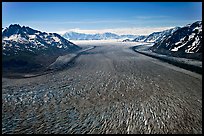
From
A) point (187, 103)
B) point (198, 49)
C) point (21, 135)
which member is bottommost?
point (21, 135)

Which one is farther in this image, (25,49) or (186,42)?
(25,49)

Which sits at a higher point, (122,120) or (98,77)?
(98,77)

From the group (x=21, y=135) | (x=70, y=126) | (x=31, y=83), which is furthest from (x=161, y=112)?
(x=31, y=83)

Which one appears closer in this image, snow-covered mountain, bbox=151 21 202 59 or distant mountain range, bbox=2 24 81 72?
distant mountain range, bbox=2 24 81 72

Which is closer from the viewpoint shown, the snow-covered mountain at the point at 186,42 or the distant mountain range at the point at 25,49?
the distant mountain range at the point at 25,49

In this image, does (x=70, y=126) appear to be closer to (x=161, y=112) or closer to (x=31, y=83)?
(x=161, y=112)

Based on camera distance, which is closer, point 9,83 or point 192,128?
point 192,128

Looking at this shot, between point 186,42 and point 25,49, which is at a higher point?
point 186,42

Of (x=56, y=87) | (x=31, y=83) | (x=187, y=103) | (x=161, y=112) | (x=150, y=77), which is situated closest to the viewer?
(x=161, y=112)
